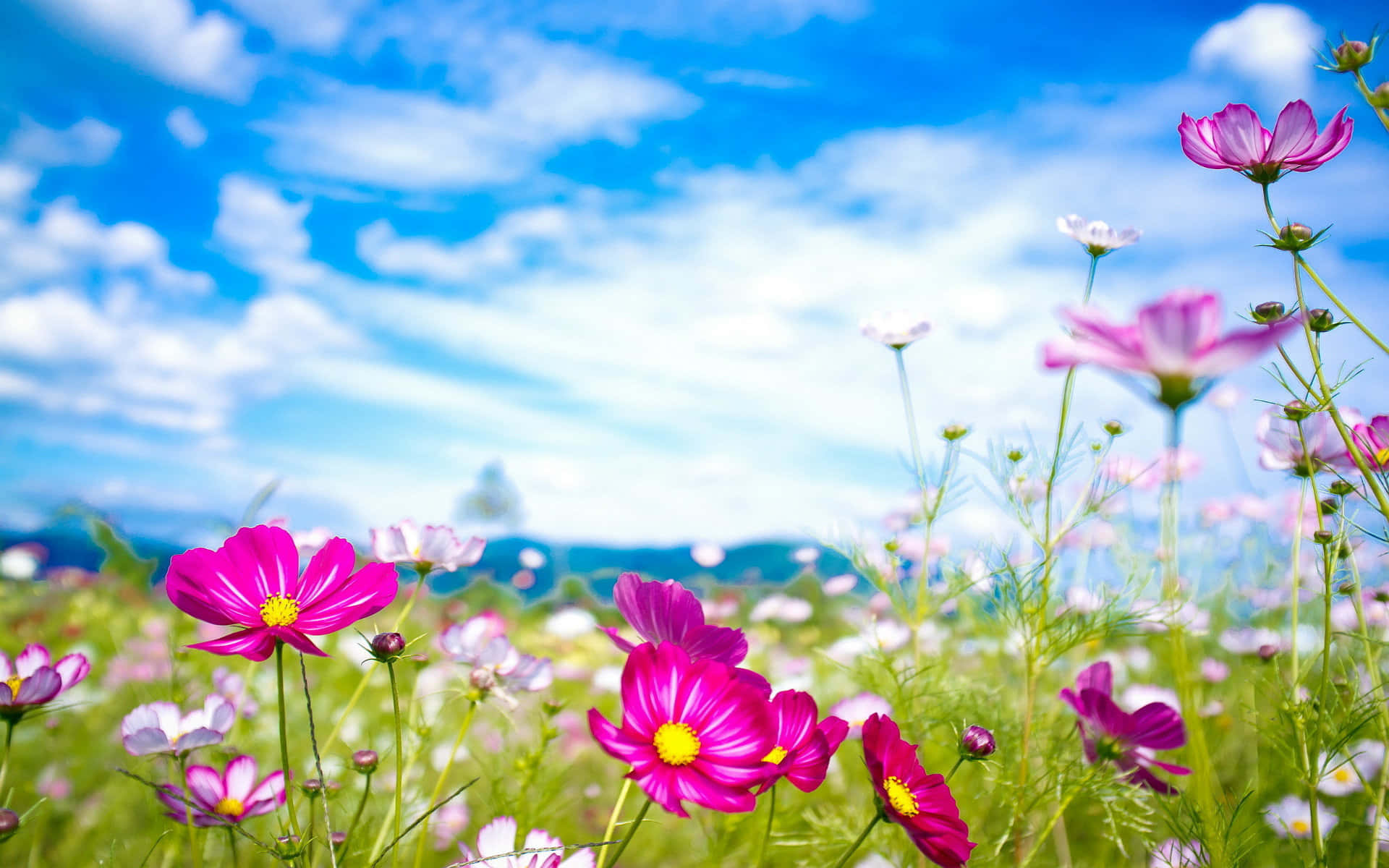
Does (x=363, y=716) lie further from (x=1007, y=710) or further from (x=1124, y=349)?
(x=1124, y=349)

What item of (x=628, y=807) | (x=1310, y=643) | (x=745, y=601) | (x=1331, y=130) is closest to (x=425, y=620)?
(x=745, y=601)

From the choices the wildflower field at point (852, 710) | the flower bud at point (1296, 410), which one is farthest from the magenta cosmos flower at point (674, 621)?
the flower bud at point (1296, 410)

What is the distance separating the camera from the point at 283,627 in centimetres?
53

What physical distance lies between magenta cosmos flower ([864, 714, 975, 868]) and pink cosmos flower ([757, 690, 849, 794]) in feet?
0.09

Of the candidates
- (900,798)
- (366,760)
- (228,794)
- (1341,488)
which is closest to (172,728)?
(228,794)

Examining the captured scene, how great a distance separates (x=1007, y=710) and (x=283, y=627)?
1059 millimetres

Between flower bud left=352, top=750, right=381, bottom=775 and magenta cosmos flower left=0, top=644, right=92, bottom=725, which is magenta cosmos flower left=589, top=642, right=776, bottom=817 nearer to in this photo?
flower bud left=352, top=750, right=381, bottom=775

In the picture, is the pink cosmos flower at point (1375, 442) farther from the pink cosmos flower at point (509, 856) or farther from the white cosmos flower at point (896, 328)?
the pink cosmos flower at point (509, 856)

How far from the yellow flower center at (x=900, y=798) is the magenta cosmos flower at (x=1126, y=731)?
1.01ft

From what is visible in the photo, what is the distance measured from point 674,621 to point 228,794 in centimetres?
45

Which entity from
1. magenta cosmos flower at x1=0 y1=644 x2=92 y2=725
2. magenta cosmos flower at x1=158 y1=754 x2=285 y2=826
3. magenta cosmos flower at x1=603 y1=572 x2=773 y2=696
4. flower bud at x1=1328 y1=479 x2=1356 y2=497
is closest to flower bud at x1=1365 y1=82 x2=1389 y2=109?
flower bud at x1=1328 y1=479 x2=1356 y2=497

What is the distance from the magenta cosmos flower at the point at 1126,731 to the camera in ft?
2.62

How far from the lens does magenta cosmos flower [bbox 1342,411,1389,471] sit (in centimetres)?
74

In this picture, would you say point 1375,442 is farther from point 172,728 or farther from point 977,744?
point 172,728
